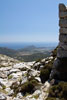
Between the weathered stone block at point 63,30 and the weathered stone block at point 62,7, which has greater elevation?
the weathered stone block at point 62,7

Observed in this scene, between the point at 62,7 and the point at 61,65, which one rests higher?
A: the point at 62,7

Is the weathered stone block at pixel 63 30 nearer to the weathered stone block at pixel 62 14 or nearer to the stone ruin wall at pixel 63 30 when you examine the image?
the stone ruin wall at pixel 63 30

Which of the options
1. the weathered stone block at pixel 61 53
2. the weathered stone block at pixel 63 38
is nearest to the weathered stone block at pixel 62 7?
the weathered stone block at pixel 63 38

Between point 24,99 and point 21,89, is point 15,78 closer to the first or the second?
point 21,89

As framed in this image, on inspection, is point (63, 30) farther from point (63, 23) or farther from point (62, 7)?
point (62, 7)

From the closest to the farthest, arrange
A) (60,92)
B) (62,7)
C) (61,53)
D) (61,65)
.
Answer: (60,92), (61,65), (62,7), (61,53)

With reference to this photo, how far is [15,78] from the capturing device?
92.1 feet

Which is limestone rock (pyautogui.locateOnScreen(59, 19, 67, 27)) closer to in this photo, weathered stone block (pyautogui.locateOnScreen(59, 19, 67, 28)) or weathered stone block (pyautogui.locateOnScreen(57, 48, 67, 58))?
weathered stone block (pyautogui.locateOnScreen(59, 19, 67, 28))

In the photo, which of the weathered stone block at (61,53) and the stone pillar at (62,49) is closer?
the stone pillar at (62,49)

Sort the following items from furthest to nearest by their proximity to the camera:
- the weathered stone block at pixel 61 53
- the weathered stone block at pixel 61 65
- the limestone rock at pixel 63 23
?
the weathered stone block at pixel 61 53 → the limestone rock at pixel 63 23 → the weathered stone block at pixel 61 65

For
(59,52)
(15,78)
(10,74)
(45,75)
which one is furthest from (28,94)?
(10,74)

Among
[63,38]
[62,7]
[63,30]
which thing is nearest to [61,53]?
[63,38]

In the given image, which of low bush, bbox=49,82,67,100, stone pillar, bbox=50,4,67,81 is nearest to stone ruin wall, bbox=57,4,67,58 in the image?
stone pillar, bbox=50,4,67,81

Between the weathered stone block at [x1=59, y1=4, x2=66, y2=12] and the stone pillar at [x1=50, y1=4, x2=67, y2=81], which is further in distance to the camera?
the weathered stone block at [x1=59, y1=4, x2=66, y2=12]
